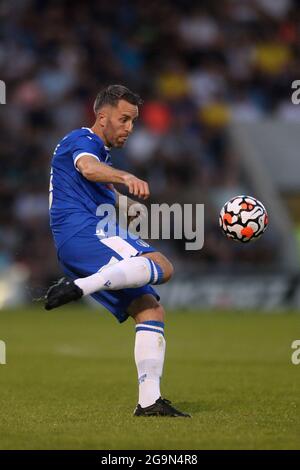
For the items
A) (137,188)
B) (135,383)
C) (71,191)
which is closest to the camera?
(137,188)

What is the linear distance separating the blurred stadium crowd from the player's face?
10917 millimetres

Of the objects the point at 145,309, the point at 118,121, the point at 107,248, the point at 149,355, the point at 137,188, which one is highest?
the point at 118,121

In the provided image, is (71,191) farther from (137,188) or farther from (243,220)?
(243,220)

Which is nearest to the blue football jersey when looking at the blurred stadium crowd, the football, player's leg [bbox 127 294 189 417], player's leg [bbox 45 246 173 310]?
player's leg [bbox 45 246 173 310]

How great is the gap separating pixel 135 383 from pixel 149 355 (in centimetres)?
241

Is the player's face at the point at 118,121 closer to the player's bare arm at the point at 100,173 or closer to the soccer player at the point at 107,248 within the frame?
the soccer player at the point at 107,248

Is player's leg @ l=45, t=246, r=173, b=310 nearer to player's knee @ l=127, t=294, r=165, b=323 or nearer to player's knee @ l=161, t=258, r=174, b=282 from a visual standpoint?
player's knee @ l=161, t=258, r=174, b=282

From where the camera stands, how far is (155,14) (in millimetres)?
23172

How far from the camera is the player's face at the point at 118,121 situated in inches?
298

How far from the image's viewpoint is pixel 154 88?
70.0 ft

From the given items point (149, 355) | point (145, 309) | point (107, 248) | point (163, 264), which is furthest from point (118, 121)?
point (149, 355)

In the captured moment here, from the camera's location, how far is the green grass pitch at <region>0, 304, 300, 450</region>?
6.32 metres

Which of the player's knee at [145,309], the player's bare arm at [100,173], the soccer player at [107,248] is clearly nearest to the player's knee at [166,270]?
the soccer player at [107,248]
